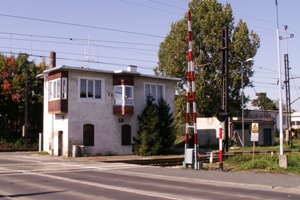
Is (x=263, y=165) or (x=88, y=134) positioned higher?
(x=88, y=134)

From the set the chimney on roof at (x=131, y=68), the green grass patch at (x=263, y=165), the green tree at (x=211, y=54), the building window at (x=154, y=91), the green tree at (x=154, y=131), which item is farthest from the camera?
the green tree at (x=211, y=54)

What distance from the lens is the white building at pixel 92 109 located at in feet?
113

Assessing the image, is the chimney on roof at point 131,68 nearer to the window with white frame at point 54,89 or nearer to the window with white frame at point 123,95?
the window with white frame at point 123,95

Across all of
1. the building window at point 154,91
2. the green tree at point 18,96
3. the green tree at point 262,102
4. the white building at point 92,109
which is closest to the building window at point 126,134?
the white building at point 92,109

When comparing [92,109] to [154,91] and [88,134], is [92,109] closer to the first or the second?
[88,134]

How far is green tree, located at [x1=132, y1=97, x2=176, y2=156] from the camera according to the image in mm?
35938

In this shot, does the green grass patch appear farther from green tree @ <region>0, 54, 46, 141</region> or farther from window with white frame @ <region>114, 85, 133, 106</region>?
green tree @ <region>0, 54, 46, 141</region>

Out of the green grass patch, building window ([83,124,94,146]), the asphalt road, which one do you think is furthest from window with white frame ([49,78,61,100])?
the asphalt road

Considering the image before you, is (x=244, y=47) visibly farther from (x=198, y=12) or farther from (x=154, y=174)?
(x=154, y=174)

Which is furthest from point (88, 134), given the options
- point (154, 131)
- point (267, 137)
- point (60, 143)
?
point (267, 137)

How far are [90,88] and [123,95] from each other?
3018 millimetres

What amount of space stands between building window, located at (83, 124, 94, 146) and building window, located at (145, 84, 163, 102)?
6.60 m

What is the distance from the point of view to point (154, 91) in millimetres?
40062

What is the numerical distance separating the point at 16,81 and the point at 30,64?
14.2 feet
